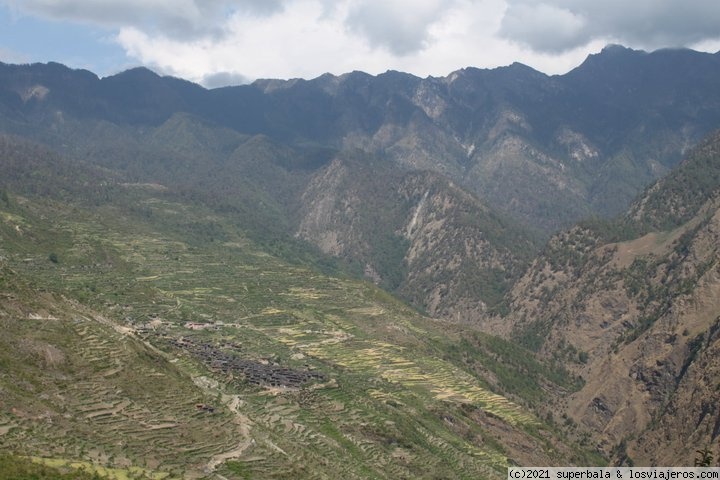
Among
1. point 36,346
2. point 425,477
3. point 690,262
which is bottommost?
point 425,477

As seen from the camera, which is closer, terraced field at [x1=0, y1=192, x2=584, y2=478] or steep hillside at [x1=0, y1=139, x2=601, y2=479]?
steep hillside at [x1=0, y1=139, x2=601, y2=479]

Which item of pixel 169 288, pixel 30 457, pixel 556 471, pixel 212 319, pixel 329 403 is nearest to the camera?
pixel 30 457

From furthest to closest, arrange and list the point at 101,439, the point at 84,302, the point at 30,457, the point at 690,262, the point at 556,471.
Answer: the point at 690,262
the point at 84,302
the point at 556,471
the point at 101,439
the point at 30,457

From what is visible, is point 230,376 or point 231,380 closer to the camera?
point 231,380

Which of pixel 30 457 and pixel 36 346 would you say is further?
pixel 36 346

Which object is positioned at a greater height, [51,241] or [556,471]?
[51,241]

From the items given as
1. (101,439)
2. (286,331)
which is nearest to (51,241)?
(286,331)

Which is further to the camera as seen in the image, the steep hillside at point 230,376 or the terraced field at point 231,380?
the terraced field at point 231,380

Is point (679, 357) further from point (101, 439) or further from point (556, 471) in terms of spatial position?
point (101, 439)
